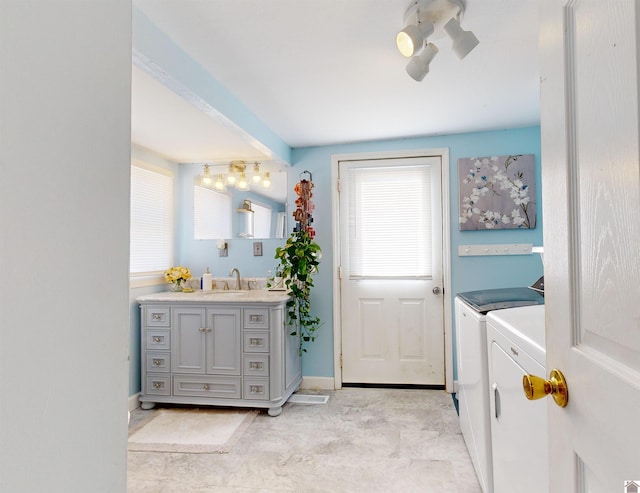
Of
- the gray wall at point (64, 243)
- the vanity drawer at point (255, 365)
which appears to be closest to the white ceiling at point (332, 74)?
the gray wall at point (64, 243)

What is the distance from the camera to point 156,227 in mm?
3463

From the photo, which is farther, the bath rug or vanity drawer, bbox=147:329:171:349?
vanity drawer, bbox=147:329:171:349

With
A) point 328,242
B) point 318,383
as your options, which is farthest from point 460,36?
point 318,383

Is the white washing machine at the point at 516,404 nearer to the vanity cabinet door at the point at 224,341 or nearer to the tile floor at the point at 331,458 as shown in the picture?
the tile floor at the point at 331,458

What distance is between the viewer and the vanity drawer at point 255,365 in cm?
292

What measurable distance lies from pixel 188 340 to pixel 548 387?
2771mm

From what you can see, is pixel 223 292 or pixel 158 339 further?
Result: pixel 223 292

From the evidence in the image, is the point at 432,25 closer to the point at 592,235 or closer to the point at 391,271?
the point at 592,235

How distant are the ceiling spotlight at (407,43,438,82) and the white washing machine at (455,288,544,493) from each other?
3.73 ft

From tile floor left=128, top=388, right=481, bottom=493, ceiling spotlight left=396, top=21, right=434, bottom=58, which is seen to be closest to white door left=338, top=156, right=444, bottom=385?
tile floor left=128, top=388, right=481, bottom=493

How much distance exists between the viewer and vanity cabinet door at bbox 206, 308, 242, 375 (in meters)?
2.96

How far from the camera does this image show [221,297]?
3.08 meters

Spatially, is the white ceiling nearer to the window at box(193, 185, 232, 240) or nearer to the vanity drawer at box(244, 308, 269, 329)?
the window at box(193, 185, 232, 240)

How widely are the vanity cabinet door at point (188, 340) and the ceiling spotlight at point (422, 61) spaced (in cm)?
222
